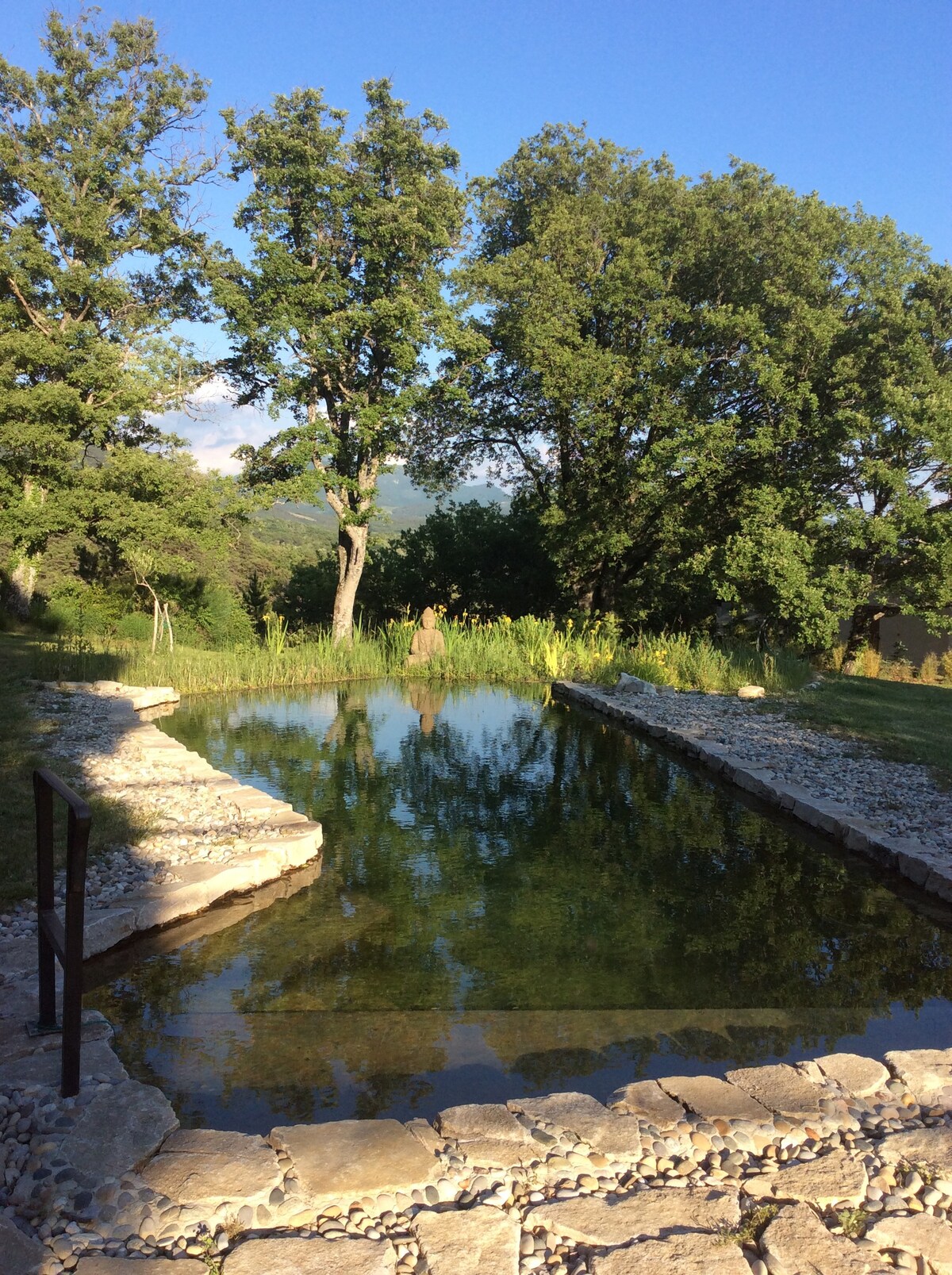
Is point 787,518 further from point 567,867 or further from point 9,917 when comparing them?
point 9,917

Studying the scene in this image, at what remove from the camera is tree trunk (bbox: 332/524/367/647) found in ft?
47.7

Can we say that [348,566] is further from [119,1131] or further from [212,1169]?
[212,1169]

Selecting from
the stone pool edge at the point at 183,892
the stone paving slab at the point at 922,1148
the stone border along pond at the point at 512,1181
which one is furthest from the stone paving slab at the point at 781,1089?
the stone pool edge at the point at 183,892

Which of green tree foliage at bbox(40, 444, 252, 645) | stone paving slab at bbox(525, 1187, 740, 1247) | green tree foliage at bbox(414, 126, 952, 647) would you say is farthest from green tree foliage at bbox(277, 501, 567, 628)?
stone paving slab at bbox(525, 1187, 740, 1247)

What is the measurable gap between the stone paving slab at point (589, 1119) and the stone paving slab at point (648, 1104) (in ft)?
0.12

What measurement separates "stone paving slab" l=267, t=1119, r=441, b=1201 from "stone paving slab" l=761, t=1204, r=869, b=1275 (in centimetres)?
70

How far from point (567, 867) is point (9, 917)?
249 cm

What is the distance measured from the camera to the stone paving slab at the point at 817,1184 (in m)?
1.85

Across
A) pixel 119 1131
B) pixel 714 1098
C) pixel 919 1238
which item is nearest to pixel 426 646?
pixel 714 1098

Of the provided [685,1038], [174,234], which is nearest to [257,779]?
[685,1038]

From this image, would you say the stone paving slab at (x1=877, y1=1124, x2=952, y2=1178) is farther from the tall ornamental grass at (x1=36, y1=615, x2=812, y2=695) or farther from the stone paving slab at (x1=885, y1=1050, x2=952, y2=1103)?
the tall ornamental grass at (x1=36, y1=615, x2=812, y2=695)

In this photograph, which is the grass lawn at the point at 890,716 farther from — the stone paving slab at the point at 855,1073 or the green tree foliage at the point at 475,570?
the green tree foliage at the point at 475,570

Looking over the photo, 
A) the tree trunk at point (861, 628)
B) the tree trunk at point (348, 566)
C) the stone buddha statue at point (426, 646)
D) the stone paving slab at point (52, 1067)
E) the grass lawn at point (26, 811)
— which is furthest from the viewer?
the tree trunk at point (348, 566)

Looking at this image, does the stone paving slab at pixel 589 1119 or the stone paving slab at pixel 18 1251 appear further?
the stone paving slab at pixel 589 1119
